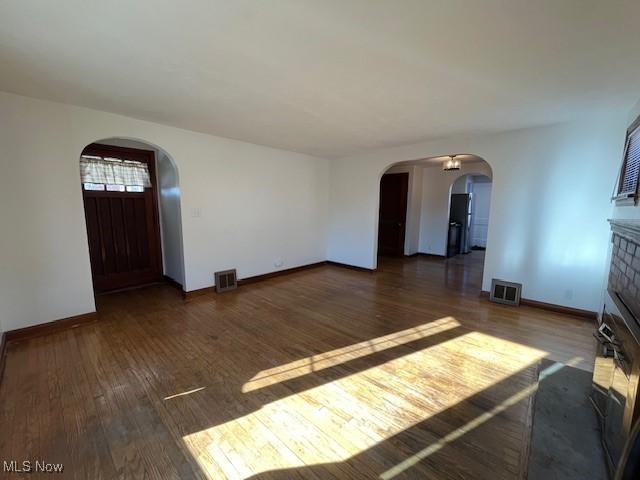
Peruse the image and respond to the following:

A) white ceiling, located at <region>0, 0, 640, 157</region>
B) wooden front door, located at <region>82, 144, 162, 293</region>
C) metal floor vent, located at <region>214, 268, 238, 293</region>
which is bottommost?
metal floor vent, located at <region>214, 268, 238, 293</region>

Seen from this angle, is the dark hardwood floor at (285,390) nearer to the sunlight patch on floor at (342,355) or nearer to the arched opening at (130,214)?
the sunlight patch on floor at (342,355)

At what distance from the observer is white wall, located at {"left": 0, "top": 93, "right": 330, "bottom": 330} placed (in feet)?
8.84

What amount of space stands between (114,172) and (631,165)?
6563 mm

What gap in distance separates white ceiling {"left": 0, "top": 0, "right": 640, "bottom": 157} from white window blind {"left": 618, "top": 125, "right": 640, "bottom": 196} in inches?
16.0

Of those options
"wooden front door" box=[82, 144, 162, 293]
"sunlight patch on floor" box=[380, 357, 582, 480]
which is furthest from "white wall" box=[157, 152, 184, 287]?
"sunlight patch on floor" box=[380, 357, 582, 480]

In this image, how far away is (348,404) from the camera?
76.6 inches

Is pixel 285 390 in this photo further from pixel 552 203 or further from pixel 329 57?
pixel 552 203

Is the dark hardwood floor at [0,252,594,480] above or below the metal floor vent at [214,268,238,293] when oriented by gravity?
below

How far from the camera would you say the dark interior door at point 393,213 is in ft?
23.6

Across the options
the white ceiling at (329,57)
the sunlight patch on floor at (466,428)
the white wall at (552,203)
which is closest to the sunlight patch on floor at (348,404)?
the sunlight patch on floor at (466,428)

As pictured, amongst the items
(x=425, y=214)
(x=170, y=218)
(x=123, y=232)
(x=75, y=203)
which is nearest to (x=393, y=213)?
(x=425, y=214)

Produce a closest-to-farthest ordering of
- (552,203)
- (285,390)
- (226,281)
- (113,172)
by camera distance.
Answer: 1. (285,390)
2. (552,203)
3. (113,172)
4. (226,281)

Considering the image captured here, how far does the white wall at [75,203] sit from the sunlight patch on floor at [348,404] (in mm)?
2351

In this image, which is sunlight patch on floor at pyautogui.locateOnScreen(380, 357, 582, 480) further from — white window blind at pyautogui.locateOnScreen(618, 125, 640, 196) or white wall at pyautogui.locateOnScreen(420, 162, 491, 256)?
white wall at pyautogui.locateOnScreen(420, 162, 491, 256)
